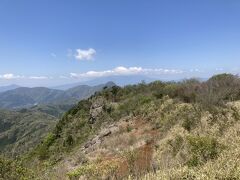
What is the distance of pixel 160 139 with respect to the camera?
1498cm

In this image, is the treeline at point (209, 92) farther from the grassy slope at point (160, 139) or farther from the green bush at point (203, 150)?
the green bush at point (203, 150)

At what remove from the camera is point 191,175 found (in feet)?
19.4

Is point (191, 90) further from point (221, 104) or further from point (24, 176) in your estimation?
point (24, 176)

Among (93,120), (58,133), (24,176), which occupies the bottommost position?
(58,133)

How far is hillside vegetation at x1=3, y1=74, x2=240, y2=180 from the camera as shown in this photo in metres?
7.42

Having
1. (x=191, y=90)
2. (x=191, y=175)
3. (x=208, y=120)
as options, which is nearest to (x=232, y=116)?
(x=208, y=120)

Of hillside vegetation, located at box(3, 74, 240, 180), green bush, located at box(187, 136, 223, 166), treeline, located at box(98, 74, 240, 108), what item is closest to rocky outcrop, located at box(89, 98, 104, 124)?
hillside vegetation, located at box(3, 74, 240, 180)

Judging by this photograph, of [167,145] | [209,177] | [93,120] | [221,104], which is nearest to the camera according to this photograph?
[209,177]

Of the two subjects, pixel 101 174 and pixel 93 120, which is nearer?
pixel 101 174

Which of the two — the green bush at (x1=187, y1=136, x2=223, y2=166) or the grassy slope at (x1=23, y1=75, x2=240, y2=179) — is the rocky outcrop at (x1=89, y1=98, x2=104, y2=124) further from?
the green bush at (x1=187, y1=136, x2=223, y2=166)

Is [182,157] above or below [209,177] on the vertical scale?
below

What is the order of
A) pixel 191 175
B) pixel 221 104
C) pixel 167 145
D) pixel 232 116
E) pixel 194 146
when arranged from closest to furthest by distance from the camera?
pixel 191 175 < pixel 194 146 < pixel 167 145 < pixel 232 116 < pixel 221 104

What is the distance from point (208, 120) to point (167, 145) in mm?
2558

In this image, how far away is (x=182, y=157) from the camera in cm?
903
